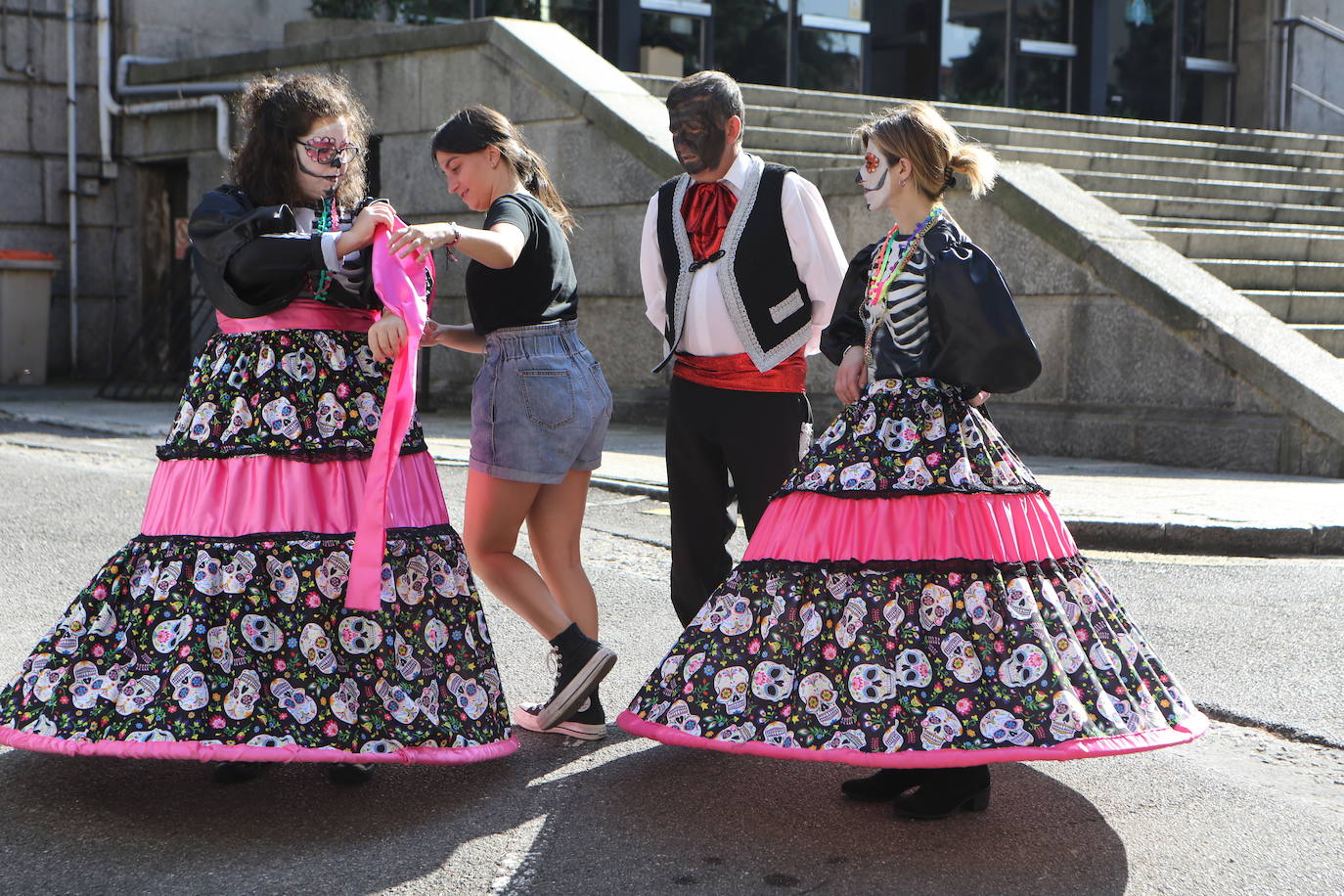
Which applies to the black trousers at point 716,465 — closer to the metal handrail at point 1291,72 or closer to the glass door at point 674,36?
the glass door at point 674,36

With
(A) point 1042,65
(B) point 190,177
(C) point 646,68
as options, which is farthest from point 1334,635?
(A) point 1042,65

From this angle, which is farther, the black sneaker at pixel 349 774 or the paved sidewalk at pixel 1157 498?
the paved sidewalk at pixel 1157 498

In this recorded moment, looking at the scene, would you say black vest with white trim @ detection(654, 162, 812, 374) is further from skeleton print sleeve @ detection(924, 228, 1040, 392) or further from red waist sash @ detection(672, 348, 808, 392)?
skeleton print sleeve @ detection(924, 228, 1040, 392)

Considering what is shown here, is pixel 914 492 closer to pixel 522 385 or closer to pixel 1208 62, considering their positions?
pixel 522 385

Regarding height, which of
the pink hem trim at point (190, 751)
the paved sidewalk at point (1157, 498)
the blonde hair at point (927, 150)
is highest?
the blonde hair at point (927, 150)

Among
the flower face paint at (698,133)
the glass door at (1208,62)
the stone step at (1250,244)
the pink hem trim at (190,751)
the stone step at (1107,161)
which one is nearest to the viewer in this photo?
the pink hem trim at (190,751)

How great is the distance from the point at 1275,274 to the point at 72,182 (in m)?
11.0

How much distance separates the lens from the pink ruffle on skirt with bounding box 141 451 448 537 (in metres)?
3.68

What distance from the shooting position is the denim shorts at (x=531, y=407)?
409 centimetres

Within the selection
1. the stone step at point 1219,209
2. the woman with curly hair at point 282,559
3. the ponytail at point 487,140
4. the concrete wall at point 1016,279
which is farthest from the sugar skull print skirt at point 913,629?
the stone step at point 1219,209

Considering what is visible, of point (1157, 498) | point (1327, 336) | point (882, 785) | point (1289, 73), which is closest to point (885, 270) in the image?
point (882, 785)

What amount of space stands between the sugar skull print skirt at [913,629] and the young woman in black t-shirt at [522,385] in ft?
1.68

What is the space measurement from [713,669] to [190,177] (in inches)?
476

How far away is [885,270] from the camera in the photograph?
3.83 meters
